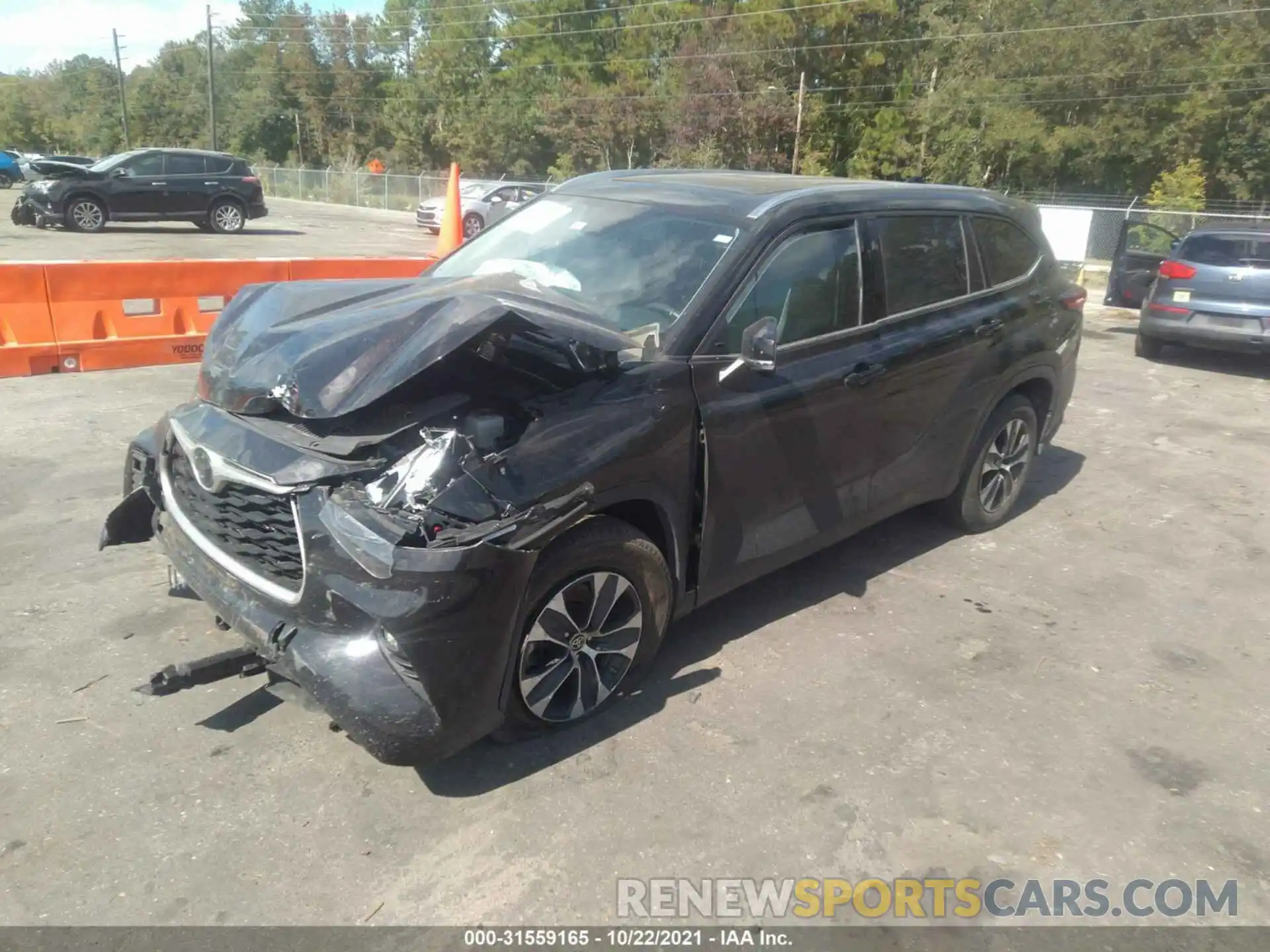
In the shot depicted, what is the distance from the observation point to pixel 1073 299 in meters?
5.92

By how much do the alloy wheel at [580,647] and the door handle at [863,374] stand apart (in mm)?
1441

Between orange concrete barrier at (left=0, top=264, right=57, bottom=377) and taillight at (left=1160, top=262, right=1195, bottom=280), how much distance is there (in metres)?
11.1

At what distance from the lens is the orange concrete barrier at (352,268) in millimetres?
9477

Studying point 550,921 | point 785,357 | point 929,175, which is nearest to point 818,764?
point 550,921

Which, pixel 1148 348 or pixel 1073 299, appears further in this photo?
pixel 1148 348

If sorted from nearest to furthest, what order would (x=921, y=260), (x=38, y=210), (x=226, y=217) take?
1. (x=921, y=260)
2. (x=38, y=210)
3. (x=226, y=217)

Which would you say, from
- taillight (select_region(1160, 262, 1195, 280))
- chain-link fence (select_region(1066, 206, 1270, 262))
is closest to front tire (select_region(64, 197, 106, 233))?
taillight (select_region(1160, 262, 1195, 280))

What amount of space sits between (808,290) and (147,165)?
20.3 meters

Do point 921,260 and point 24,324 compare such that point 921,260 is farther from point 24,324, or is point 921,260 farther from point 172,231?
point 172,231

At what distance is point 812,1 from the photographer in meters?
43.9

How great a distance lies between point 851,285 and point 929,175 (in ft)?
136

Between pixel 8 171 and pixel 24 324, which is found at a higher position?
pixel 8 171

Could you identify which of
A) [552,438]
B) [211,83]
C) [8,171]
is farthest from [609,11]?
[552,438]

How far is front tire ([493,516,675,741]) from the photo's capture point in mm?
3207
